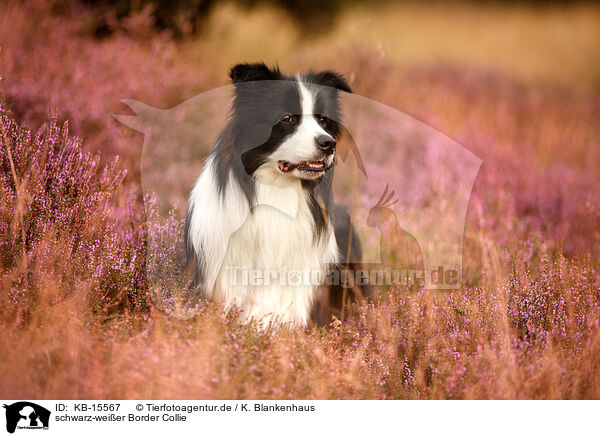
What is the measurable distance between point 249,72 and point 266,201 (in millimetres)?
766

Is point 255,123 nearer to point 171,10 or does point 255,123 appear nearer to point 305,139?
point 305,139

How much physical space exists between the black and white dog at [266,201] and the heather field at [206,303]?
0.83ft

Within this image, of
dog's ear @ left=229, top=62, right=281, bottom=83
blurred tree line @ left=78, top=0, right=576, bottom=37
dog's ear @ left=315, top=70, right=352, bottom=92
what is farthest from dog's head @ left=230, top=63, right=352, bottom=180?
blurred tree line @ left=78, top=0, right=576, bottom=37

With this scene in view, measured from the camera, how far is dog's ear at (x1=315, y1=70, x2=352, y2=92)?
3229 mm

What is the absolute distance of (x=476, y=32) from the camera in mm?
6695

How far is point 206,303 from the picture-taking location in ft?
9.62

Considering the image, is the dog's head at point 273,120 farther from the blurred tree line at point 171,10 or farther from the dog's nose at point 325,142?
the blurred tree line at point 171,10

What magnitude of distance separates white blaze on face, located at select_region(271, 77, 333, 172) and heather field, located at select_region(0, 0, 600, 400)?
683mm

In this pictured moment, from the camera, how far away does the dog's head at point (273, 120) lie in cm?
296

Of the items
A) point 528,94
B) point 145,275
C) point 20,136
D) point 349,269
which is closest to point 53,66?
point 20,136
